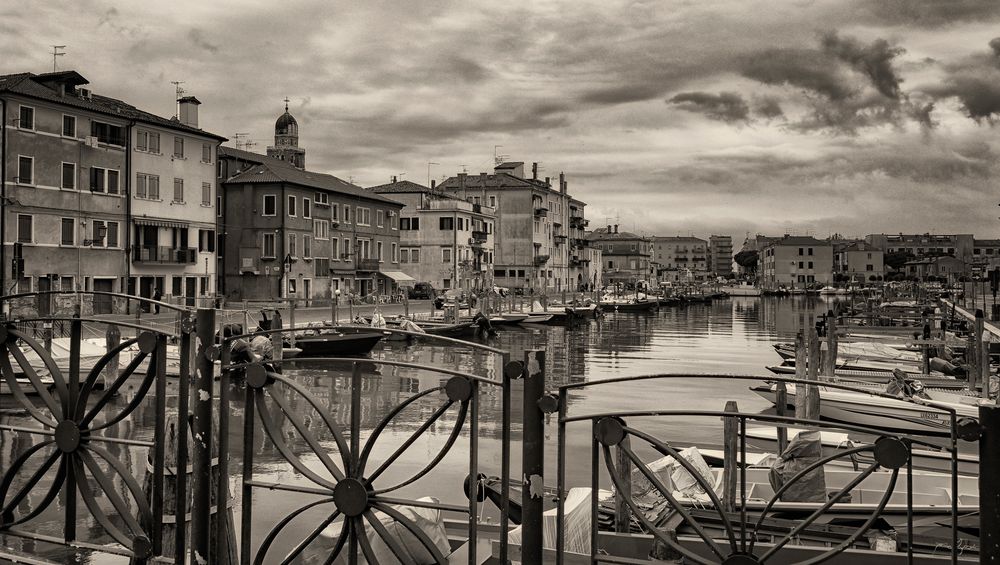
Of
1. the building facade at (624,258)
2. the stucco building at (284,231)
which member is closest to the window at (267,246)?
the stucco building at (284,231)

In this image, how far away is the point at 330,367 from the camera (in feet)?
105

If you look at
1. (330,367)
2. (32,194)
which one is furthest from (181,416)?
(32,194)

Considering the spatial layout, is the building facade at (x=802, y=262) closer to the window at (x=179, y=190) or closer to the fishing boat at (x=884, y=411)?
the window at (x=179, y=190)

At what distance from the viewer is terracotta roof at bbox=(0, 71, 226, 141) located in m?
40.1

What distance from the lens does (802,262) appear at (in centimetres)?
16600

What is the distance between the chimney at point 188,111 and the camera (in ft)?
176

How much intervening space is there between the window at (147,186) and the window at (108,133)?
2178 mm

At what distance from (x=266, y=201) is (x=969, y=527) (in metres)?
55.4

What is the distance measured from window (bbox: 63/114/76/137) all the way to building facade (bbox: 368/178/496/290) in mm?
39328

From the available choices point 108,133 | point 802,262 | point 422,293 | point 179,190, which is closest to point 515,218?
point 422,293

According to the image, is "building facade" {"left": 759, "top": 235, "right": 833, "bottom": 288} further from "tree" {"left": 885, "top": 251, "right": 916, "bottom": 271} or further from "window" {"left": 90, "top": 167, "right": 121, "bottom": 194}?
"window" {"left": 90, "top": 167, "right": 121, "bottom": 194}

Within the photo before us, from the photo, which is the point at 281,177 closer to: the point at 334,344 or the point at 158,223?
the point at 158,223

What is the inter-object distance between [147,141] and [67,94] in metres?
4.83

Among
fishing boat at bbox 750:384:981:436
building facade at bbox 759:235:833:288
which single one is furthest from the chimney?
building facade at bbox 759:235:833:288
